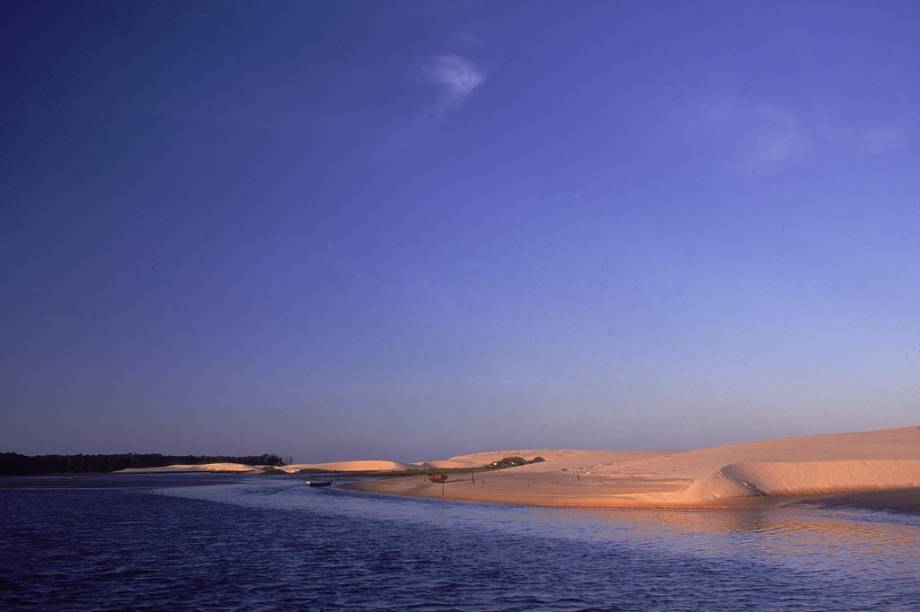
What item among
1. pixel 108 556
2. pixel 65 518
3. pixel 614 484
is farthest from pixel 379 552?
pixel 614 484

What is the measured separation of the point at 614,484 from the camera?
49.9m

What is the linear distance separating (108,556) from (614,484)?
35165 mm

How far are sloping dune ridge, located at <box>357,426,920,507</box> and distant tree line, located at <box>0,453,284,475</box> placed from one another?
315 feet

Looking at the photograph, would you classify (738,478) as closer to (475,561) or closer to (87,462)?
(475,561)

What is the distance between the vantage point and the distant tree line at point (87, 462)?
129 m

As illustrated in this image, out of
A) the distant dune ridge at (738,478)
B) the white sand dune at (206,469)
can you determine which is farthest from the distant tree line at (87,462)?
the distant dune ridge at (738,478)

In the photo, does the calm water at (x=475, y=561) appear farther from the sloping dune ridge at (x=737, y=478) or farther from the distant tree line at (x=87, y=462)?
the distant tree line at (x=87, y=462)

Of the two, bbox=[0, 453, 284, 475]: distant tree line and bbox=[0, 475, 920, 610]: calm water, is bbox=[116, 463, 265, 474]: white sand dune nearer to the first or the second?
bbox=[0, 453, 284, 475]: distant tree line

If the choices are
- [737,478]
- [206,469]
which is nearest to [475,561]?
[737,478]

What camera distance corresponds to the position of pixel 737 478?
134 ft

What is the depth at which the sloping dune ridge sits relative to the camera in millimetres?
39469

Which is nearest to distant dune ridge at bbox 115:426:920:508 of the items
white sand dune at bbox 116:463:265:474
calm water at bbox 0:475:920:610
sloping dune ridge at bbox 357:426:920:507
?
sloping dune ridge at bbox 357:426:920:507

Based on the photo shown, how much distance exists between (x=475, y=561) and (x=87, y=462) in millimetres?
144261

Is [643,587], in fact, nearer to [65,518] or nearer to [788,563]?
[788,563]
